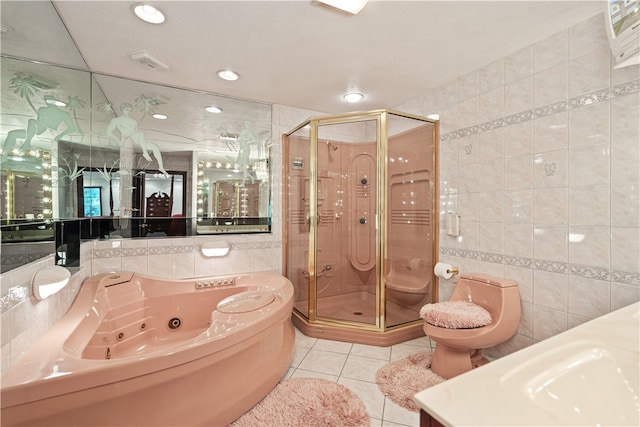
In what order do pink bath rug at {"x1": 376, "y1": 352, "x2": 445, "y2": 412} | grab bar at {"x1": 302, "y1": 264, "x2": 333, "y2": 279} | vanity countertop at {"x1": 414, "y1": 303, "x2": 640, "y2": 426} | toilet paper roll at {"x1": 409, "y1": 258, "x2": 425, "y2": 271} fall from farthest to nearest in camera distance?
grab bar at {"x1": 302, "y1": 264, "x2": 333, "y2": 279}
toilet paper roll at {"x1": 409, "y1": 258, "x2": 425, "y2": 271}
pink bath rug at {"x1": 376, "y1": 352, "x2": 445, "y2": 412}
vanity countertop at {"x1": 414, "y1": 303, "x2": 640, "y2": 426}

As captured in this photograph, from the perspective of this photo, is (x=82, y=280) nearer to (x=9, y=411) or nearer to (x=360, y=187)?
(x=9, y=411)

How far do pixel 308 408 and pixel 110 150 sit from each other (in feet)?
7.99

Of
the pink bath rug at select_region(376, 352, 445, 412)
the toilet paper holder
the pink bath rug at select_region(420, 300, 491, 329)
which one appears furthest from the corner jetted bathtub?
the toilet paper holder

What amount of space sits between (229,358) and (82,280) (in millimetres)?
1407

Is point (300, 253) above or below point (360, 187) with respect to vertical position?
below

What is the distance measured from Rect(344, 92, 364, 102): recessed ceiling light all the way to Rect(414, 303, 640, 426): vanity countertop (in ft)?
7.99

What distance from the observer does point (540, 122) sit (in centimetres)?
195

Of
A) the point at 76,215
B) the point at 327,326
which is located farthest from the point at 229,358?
the point at 76,215

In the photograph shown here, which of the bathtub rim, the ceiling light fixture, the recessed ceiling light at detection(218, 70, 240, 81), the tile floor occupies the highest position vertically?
the recessed ceiling light at detection(218, 70, 240, 81)

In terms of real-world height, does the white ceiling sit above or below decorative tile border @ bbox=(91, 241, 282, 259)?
above

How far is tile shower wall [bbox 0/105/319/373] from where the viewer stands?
1.15 meters

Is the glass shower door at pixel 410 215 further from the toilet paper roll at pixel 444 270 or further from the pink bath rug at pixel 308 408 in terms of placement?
the pink bath rug at pixel 308 408

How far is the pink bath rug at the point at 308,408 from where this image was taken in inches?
62.9

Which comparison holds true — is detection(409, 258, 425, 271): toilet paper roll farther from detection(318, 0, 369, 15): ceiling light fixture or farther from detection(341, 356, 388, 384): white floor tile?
detection(318, 0, 369, 15): ceiling light fixture
